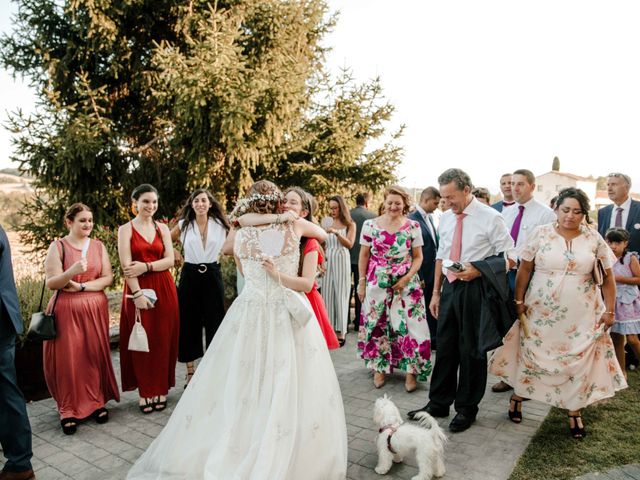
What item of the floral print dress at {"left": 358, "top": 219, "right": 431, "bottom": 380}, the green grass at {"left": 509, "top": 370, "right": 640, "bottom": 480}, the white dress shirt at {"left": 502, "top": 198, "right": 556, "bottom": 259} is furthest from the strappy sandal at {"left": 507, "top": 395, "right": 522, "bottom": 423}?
the white dress shirt at {"left": 502, "top": 198, "right": 556, "bottom": 259}

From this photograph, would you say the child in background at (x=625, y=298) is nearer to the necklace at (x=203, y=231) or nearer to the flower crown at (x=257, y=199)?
the flower crown at (x=257, y=199)

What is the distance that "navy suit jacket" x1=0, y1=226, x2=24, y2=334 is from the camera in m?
3.29

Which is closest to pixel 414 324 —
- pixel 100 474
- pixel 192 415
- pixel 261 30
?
pixel 192 415

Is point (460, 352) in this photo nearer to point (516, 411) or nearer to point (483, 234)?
point (516, 411)

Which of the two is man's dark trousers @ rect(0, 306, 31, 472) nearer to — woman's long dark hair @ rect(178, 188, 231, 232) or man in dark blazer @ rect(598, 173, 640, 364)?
woman's long dark hair @ rect(178, 188, 231, 232)

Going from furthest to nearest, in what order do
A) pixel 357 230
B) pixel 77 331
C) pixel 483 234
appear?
pixel 357 230 → pixel 77 331 → pixel 483 234

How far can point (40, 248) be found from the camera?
11.6m

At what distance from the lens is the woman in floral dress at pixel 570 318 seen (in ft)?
13.1

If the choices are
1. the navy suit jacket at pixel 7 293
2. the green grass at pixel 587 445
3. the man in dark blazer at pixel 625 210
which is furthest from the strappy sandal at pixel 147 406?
the man in dark blazer at pixel 625 210

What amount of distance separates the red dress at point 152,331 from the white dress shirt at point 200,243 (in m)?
0.41

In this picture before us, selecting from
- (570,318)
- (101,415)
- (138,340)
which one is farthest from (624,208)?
(101,415)

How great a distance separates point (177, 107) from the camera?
1052 cm

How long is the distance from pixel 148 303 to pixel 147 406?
1.06m

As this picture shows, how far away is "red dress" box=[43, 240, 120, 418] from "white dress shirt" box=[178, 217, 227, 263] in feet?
3.14
